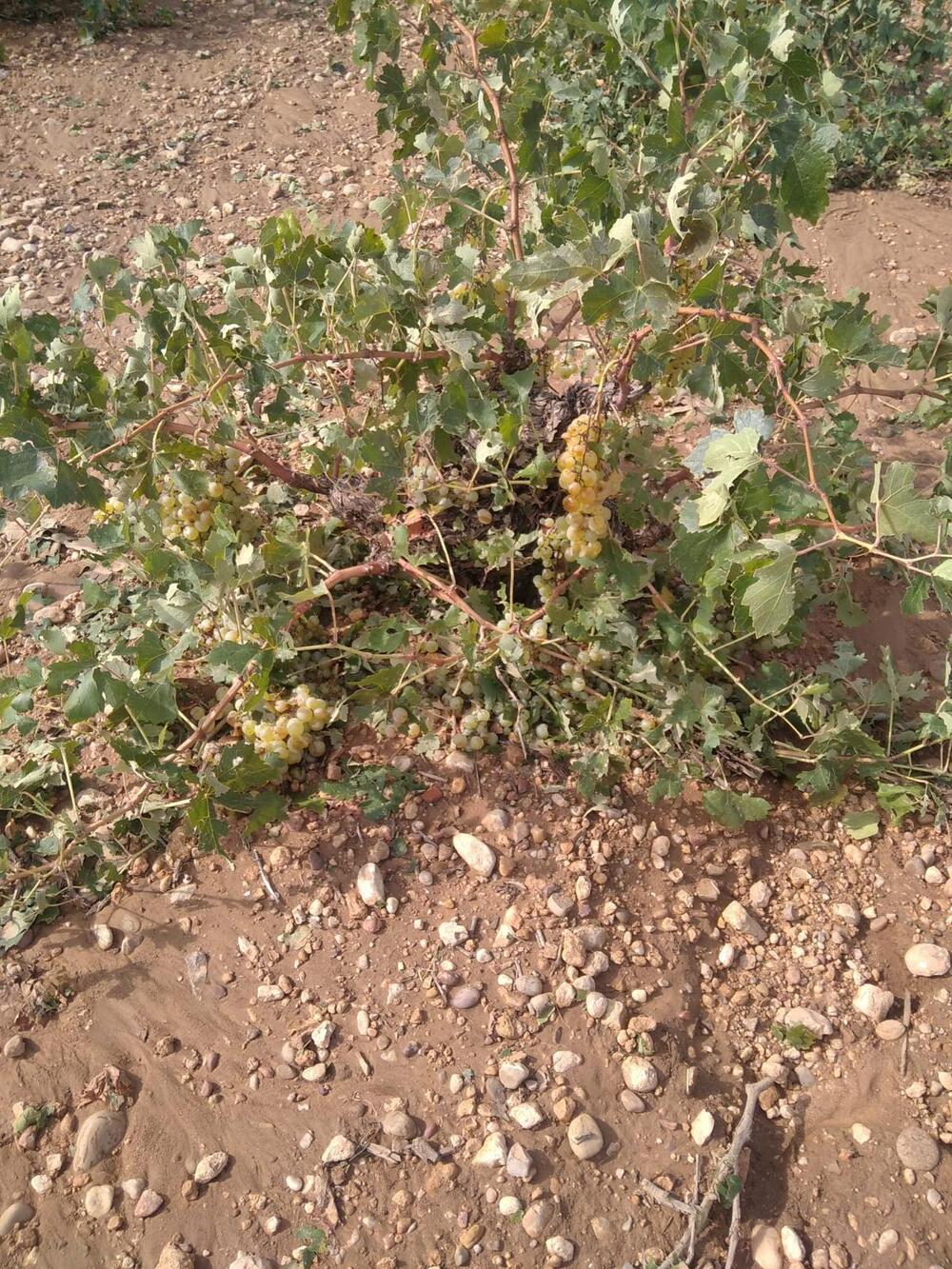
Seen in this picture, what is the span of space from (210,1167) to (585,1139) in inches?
27.3

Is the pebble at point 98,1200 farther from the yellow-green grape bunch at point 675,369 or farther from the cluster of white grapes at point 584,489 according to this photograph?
the yellow-green grape bunch at point 675,369

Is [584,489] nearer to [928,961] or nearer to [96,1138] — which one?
[928,961]

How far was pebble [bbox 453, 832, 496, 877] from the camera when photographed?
2.06 m

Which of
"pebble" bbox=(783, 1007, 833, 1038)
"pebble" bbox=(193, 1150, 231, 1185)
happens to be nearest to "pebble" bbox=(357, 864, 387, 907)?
"pebble" bbox=(193, 1150, 231, 1185)

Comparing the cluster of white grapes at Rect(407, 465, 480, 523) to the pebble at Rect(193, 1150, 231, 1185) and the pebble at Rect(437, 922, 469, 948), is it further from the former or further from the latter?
the pebble at Rect(193, 1150, 231, 1185)

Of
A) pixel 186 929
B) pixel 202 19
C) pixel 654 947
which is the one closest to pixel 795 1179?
pixel 654 947

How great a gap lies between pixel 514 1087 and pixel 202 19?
637cm

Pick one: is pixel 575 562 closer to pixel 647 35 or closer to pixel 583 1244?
pixel 647 35

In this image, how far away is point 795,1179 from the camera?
1.73 metres

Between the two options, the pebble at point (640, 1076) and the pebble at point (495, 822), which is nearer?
the pebble at point (640, 1076)

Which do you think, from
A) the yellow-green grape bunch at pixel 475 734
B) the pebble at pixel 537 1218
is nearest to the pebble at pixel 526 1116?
the pebble at pixel 537 1218

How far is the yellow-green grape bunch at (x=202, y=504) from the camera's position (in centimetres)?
208

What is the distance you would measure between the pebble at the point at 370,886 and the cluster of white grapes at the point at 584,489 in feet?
2.67

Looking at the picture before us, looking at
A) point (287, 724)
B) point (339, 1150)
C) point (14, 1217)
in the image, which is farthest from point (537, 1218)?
point (287, 724)
